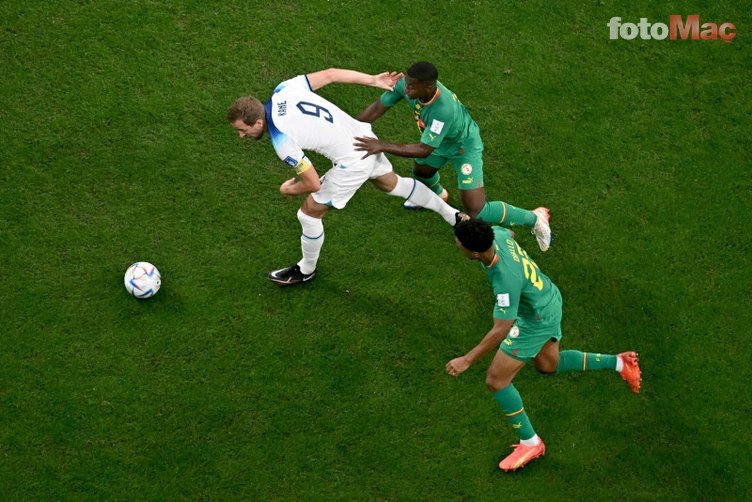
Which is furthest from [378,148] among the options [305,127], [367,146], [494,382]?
[494,382]

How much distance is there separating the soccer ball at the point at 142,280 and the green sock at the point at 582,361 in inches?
148

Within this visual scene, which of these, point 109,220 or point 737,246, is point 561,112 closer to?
point 737,246

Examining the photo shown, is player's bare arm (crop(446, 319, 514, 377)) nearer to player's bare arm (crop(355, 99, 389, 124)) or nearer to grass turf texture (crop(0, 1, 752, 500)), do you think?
grass turf texture (crop(0, 1, 752, 500))

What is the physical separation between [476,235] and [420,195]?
198 centimetres

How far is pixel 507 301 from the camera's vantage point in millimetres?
6867

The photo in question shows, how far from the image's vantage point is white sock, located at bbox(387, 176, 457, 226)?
27.8 ft

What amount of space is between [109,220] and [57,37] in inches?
92.2

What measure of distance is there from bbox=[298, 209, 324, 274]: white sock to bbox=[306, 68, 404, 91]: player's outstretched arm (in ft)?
3.87

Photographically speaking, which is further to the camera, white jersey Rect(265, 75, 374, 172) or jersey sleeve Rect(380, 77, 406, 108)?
jersey sleeve Rect(380, 77, 406, 108)

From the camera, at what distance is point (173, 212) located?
29.6 feet

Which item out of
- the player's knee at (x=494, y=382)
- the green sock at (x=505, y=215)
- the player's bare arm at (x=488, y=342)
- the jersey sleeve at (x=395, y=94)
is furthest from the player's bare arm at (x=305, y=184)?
the player's knee at (x=494, y=382)

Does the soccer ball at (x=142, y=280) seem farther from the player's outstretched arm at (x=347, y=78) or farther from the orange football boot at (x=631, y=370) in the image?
the orange football boot at (x=631, y=370)

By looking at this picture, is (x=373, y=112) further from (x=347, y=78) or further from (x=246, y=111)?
(x=246, y=111)

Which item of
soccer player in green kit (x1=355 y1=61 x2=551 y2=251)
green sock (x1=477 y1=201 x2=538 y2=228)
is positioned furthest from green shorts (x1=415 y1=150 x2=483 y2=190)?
green sock (x1=477 y1=201 x2=538 y2=228)
